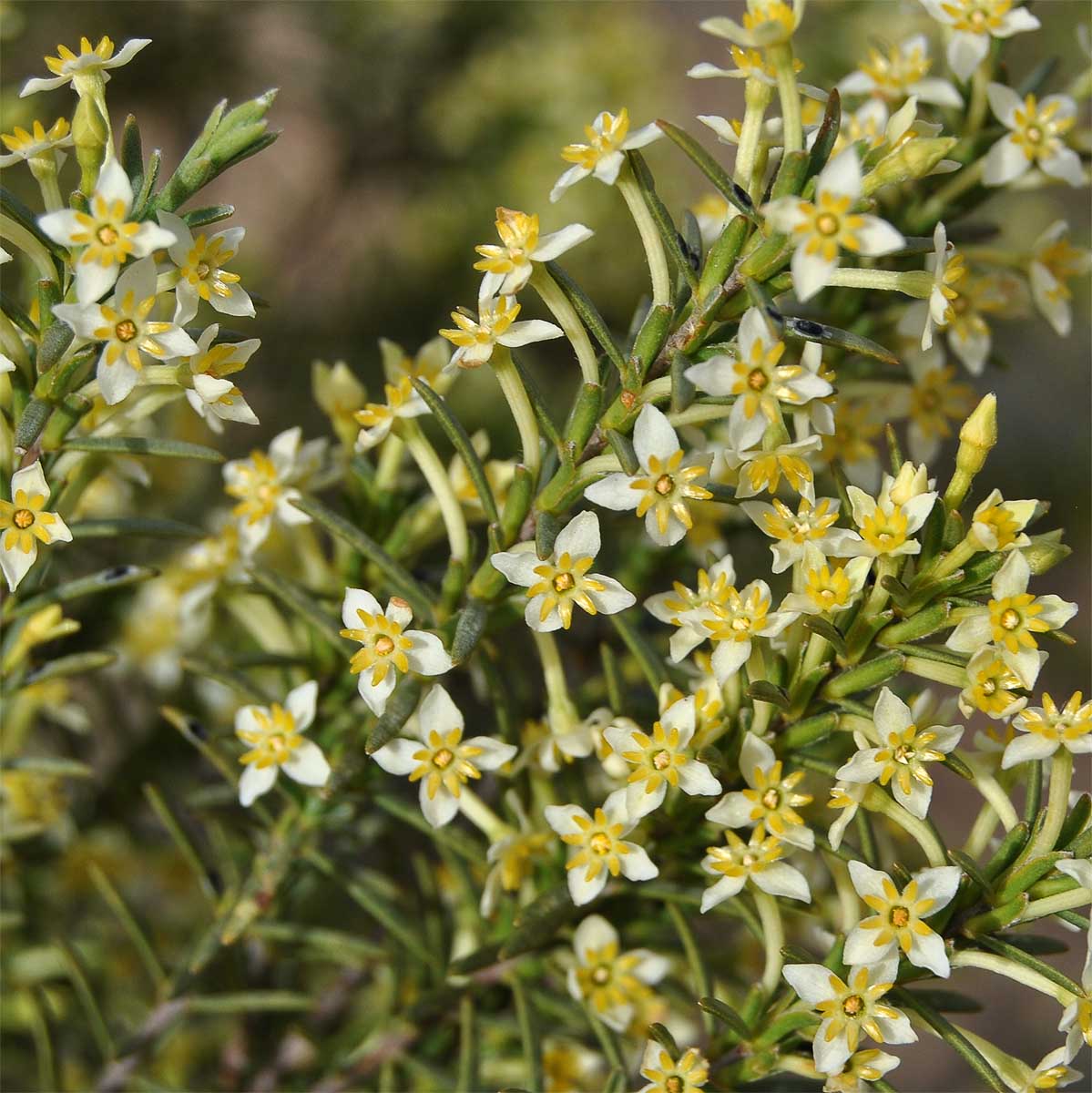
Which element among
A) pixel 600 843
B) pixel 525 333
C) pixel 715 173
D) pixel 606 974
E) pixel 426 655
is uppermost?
pixel 715 173

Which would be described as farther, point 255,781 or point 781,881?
point 255,781

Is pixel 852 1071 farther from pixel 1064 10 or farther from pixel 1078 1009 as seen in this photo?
pixel 1064 10

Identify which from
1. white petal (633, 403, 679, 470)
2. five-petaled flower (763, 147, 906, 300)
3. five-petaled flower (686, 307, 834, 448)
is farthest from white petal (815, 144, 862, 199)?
white petal (633, 403, 679, 470)

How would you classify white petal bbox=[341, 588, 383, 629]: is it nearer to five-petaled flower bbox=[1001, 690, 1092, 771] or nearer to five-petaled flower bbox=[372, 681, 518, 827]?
five-petaled flower bbox=[372, 681, 518, 827]

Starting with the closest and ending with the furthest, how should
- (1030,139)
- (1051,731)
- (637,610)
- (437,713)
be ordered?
1. (1051,731)
2. (437,713)
3. (1030,139)
4. (637,610)

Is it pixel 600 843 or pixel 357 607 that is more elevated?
pixel 357 607

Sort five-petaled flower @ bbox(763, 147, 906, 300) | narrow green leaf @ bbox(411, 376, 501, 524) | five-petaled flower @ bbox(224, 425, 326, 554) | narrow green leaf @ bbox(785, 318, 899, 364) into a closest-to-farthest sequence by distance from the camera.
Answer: five-petaled flower @ bbox(763, 147, 906, 300) → narrow green leaf @ bbox(785, 318, 899, 364) → narrow green leaf @ bbox(411, 376, 501, 524) → five-petaled flower @ bbox(224, 425, 326, 554)

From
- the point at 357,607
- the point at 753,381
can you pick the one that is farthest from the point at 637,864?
the point at 753,381

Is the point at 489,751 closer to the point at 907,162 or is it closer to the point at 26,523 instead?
the point at 26,523
